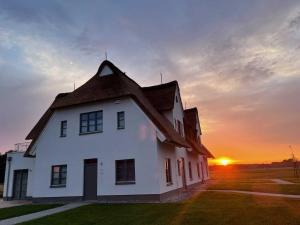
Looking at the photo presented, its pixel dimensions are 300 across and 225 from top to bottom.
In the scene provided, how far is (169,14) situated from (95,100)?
8.49m

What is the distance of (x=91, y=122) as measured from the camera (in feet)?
66.7

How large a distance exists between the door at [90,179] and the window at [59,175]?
189 cm

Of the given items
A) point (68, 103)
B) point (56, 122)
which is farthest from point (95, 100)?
point (56, 122)

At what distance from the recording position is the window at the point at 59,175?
795 inches

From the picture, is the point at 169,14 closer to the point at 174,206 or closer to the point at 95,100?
the point at 95,100

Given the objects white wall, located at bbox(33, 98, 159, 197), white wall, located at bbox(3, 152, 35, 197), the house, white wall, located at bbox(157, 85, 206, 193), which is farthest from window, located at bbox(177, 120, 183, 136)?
white wall, located at bbox(3, 152, 35, 197)

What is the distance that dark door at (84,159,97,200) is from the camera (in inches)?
750

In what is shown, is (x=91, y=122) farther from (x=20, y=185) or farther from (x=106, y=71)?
(x=20, y=185)

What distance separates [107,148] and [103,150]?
0.36 m

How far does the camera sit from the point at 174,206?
583 inches

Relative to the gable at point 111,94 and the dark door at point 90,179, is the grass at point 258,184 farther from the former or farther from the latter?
the dark door at point 90,179

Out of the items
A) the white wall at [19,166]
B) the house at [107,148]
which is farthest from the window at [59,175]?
the white wall at [19,166]

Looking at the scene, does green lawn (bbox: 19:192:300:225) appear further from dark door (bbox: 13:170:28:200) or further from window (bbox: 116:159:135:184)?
dark door (bbox: 13:170:28:200)

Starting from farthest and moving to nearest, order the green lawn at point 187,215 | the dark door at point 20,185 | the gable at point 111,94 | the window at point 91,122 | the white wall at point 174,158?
the dark door at point 20,185, the window at point 91,122, the gable at point 111,94, the white wall at point 174,158, the green lawn at point 187,215
